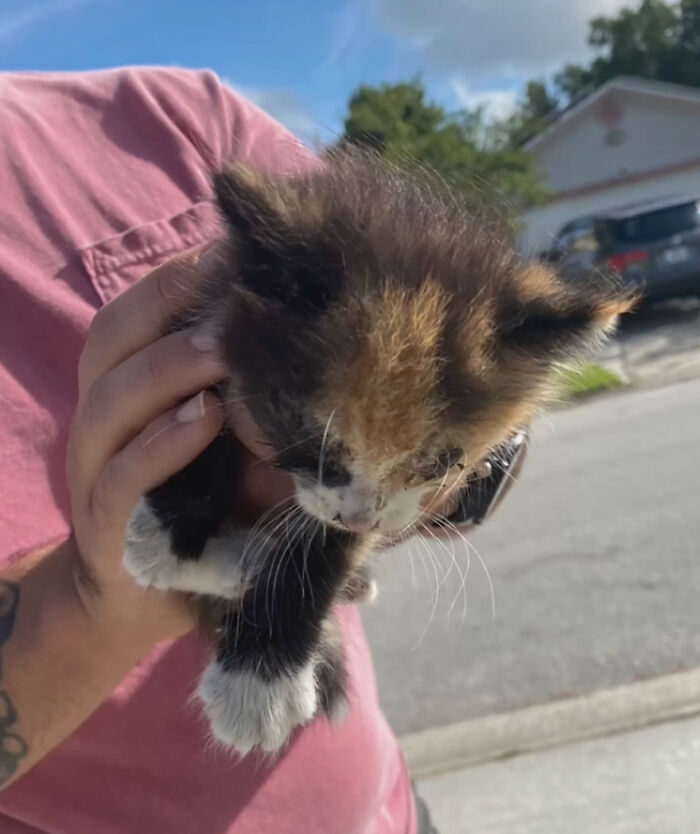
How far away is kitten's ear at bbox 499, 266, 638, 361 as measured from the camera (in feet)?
4.49

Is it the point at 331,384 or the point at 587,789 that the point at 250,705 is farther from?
the point at 587,789

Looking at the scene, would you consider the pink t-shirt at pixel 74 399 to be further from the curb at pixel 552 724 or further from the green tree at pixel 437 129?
the green tree at pixel 437 129

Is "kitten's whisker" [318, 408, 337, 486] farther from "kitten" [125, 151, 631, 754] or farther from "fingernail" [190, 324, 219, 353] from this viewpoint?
"fingernail" [190, 324, 219, 353]

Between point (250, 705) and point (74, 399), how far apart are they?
590 millimetres

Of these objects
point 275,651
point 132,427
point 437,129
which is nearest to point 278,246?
point 132,427

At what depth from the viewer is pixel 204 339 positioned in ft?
4.12

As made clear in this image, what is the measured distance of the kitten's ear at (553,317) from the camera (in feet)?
4.49

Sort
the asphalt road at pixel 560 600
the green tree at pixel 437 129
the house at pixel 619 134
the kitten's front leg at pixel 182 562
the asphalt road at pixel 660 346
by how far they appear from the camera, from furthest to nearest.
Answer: the house at pixel 619 134, the green tree at pixel 437 129, the asphalt road at pixel 660 346, the asphalt road at pixel 560 600, the kitten's front leg at pixel 182 562

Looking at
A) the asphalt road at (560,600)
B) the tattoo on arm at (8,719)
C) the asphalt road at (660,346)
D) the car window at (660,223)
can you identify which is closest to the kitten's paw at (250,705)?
the tattoo on arm at (8,719)

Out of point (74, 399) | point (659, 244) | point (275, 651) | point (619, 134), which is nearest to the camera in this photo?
point (275, 651)

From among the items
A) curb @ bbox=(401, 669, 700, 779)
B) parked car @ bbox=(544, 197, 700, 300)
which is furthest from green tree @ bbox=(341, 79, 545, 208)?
curb @ bbox=(401, 669, 700, 779)

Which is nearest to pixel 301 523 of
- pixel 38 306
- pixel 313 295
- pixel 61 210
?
pixel 313 295

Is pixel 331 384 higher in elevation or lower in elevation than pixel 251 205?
lower

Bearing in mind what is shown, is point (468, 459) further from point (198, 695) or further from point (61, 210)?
point (61, 210)
